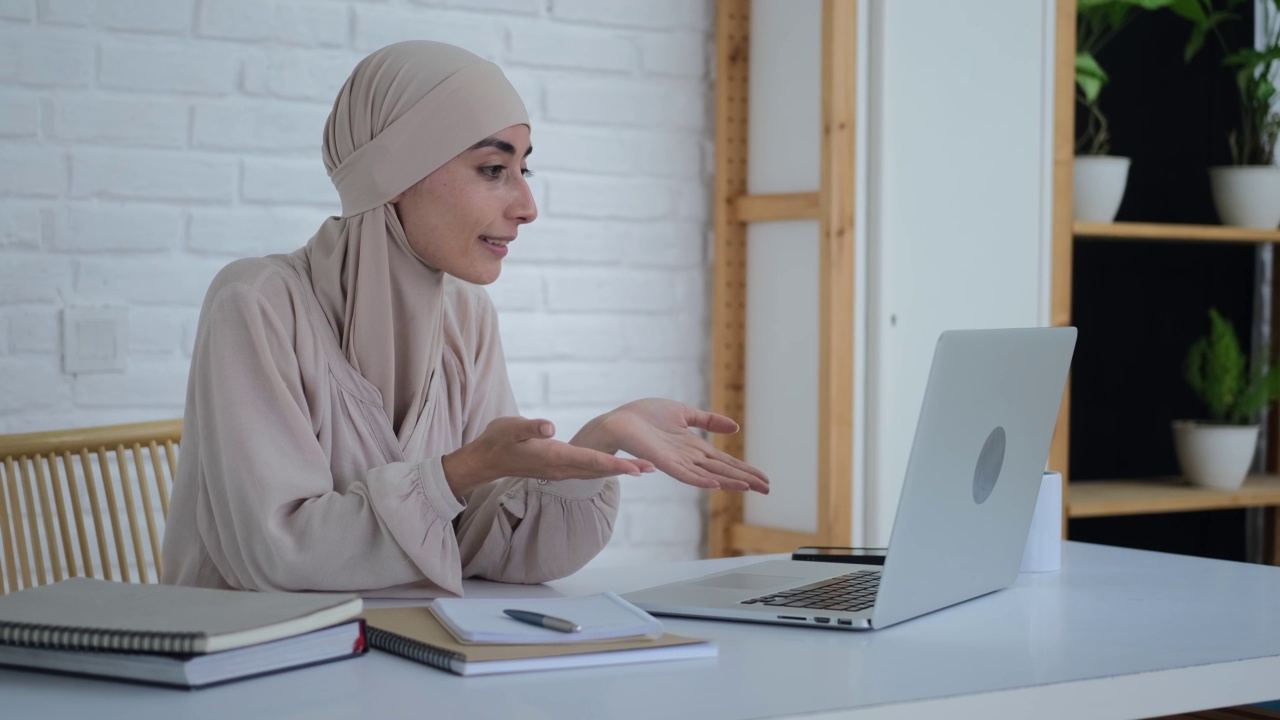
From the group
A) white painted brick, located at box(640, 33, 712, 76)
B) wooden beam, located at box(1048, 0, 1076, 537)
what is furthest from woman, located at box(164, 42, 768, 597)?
wooden beam, located at box(1048, 0, 1076, 537)

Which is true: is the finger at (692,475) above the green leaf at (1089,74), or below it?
below

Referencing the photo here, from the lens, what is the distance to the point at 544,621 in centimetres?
106

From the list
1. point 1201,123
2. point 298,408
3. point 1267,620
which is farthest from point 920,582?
point 1201,123

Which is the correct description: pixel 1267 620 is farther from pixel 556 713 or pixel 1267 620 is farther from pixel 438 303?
pixel 438 303

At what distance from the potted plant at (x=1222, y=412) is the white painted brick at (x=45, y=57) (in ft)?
7.34

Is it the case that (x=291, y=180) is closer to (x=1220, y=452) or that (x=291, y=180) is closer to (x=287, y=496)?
(x=287, y=496)

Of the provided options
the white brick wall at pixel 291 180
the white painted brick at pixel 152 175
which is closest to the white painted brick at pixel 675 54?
the white brick wall at pixel 291 180

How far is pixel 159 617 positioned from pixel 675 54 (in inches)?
76.3

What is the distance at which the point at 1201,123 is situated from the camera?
3215 millimetres

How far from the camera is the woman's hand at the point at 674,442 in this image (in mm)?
1266

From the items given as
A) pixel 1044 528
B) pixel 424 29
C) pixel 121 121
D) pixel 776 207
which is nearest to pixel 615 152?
pixel 776 207

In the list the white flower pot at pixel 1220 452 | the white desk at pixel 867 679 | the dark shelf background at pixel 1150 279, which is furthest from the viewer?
the dark shelf background at pixel 1150 279

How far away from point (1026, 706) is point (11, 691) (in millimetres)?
691

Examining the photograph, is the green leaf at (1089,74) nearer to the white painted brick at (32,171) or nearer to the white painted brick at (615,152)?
the white painted brick at (615,152)
